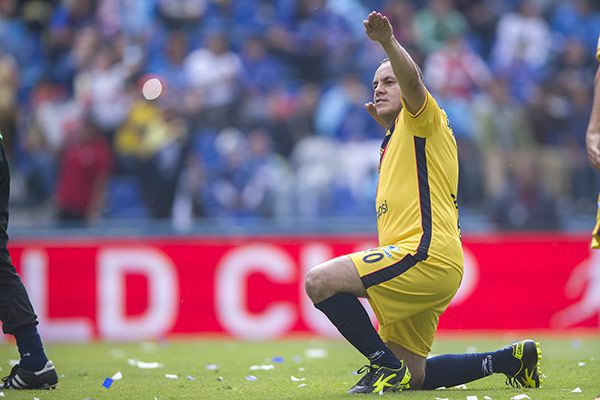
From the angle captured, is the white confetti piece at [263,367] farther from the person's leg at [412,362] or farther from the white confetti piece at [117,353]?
the person's leg at [412,362]

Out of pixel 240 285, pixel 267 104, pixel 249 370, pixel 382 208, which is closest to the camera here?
pixel 382 208

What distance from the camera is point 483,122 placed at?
588 inches

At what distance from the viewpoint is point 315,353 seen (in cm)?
1055

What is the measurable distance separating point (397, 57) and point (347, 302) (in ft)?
4.87

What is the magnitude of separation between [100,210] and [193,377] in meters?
6.61

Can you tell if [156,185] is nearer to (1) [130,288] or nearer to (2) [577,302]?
(1) [130,288]

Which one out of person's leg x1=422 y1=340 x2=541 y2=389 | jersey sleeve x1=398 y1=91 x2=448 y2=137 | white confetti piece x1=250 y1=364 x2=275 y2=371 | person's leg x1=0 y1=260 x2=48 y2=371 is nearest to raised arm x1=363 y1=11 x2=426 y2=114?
jersey sleeve x1=398 y1=91 x2=448 y2=137

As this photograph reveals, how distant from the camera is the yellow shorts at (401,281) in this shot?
623cm

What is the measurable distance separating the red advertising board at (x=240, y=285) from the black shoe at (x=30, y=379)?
5453 millimetres

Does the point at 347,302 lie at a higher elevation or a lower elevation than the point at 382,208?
lower

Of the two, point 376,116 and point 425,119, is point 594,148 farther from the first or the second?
point 376,116

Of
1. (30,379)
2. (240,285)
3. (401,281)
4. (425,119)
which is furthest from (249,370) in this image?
(240,285)

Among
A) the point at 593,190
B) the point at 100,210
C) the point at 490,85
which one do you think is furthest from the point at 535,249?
the point at 100,210

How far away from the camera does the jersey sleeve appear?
6.23m
